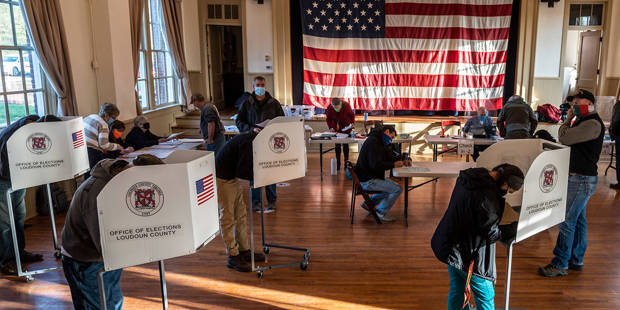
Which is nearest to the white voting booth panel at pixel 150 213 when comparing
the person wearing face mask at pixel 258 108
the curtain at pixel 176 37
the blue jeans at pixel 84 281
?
the blue jeans at pixel 84 281

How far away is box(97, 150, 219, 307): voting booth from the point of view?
2.35 meters

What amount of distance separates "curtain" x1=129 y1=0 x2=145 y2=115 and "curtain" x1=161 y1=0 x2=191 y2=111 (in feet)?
3.38

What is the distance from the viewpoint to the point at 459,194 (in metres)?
2.88

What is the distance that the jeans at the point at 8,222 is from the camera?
430cm

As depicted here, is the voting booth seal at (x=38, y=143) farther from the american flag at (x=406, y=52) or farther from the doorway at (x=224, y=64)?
the doorway at (x=224, y=64)

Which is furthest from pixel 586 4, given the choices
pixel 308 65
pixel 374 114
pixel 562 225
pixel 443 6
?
pixel 562 225

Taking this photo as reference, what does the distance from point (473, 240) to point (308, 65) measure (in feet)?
26.3

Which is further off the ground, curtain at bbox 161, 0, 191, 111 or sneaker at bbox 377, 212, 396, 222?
curtain at bbox 161, 0, 191, 111

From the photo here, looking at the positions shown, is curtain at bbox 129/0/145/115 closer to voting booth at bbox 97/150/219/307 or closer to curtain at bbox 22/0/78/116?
curtain at bbox 22/0/78/116

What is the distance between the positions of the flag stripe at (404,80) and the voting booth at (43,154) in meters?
6.64

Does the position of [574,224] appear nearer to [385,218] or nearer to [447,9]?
[385,218]

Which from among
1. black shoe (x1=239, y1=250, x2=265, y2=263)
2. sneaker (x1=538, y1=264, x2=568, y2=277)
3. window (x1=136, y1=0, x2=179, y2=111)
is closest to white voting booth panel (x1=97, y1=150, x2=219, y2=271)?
black shoe (x1=239, y1=250, x2=265, y2=263)

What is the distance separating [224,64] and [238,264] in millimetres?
9107

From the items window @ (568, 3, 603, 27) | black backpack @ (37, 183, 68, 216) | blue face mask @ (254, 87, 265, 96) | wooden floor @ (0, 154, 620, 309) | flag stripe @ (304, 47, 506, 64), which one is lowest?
wooden floor @ (0, 154, 620, 309)
